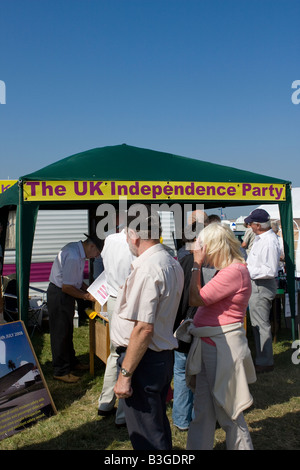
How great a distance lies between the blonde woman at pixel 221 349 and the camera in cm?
238

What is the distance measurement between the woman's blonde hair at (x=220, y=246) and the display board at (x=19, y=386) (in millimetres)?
1905

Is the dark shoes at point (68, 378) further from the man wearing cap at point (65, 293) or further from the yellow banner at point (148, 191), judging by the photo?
the yellow banner at point (148, 191)

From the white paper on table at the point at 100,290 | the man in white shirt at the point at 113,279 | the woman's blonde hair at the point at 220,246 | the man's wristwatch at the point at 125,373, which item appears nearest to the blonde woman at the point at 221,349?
the woman's blonde hair at the point at 220,246

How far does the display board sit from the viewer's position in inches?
125

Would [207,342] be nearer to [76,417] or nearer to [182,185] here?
[76,417]

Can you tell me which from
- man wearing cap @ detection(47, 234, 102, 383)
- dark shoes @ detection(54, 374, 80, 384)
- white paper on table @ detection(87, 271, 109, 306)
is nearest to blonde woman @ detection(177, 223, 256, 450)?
white paper on table @ detection(87, 271, 109, 306)

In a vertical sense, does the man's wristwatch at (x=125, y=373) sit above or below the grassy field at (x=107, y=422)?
above

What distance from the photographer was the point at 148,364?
2.13 m

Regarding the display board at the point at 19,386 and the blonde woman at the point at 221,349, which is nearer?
the blonde woman at the point at 221,349

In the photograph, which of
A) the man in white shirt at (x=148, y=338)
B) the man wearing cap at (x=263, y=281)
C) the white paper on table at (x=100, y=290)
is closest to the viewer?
the man in white shirt at (x=148, y=338)

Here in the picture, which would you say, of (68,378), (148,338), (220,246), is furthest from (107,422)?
(220,246)

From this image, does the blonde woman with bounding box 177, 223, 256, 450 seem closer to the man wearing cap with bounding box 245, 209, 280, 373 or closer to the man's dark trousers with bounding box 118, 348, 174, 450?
the man's dark trousers with bounding box 118, 348, 174, 450
